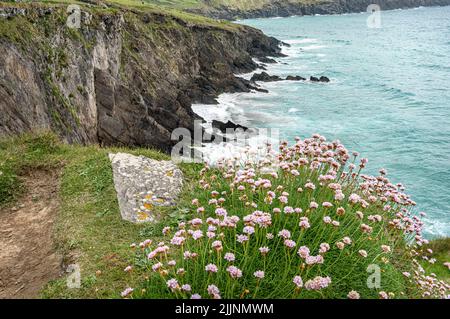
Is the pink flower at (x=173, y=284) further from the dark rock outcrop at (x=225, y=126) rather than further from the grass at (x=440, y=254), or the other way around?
the dark rock outcrop at (x=225, y=126)

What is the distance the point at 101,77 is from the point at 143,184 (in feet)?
73.7

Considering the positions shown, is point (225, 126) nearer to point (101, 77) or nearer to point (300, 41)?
point (101, 77)

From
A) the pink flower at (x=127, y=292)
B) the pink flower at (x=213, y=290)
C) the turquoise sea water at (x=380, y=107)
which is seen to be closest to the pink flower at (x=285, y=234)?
the pink flower at (x=213, y=290)

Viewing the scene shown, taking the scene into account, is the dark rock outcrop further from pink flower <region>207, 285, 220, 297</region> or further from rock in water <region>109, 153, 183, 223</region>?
pink flower <region>207, 285, 220, 297</region>

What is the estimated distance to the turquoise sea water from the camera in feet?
107

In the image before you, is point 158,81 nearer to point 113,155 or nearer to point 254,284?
point 113,155

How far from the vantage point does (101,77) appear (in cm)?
2877

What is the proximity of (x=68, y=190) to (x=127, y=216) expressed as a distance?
7.07 ft

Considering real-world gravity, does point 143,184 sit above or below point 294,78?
below

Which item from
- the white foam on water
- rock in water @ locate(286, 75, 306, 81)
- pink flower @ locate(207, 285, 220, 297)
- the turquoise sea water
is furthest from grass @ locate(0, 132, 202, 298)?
the white foam on water

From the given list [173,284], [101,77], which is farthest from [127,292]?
[101,77]

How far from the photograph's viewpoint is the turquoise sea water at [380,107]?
107 feet

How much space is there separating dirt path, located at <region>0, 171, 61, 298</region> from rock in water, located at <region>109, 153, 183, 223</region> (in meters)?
1.57

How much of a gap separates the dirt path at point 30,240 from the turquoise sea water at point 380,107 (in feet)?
73.3
